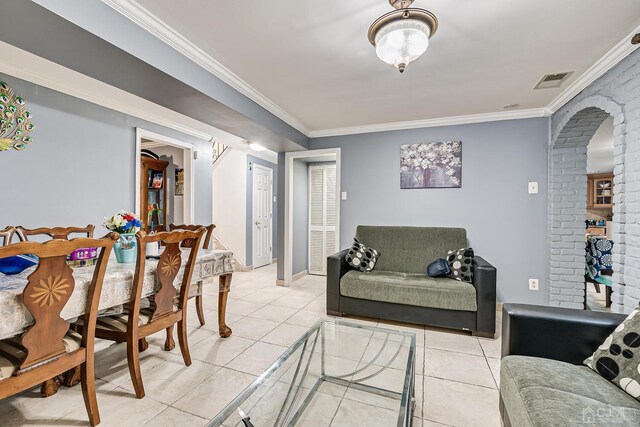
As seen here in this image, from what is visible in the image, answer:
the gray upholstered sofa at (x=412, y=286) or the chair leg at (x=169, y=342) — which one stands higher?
the gray upholstered sofa at (x=412, y=286)

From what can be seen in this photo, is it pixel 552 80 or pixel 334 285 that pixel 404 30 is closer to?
pixel 552 80

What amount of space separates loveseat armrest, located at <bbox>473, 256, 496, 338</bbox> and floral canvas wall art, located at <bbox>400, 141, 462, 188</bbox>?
1314 mm

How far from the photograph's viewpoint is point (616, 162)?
204cm

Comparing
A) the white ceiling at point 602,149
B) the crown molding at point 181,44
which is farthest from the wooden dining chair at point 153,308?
the white ceiling at point 602,149

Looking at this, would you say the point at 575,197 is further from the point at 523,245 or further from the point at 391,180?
the point at 391,180

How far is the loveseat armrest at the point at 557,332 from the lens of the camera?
1.36 m

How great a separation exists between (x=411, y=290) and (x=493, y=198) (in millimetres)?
1636

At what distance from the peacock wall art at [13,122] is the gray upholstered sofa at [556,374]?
370 centimetres

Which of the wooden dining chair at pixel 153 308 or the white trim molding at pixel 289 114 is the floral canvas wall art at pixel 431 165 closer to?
the white trim molding at pixel 289 114

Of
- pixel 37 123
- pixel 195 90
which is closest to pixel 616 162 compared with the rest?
pixel 195 90

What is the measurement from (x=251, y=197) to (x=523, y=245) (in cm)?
422

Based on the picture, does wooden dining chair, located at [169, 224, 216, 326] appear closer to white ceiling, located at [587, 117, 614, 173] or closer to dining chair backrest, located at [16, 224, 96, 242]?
dining chair backrest, located at [16, 224, 96, 242]

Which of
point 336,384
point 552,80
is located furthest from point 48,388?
point 552,80

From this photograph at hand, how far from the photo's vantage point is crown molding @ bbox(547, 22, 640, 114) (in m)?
1.90
